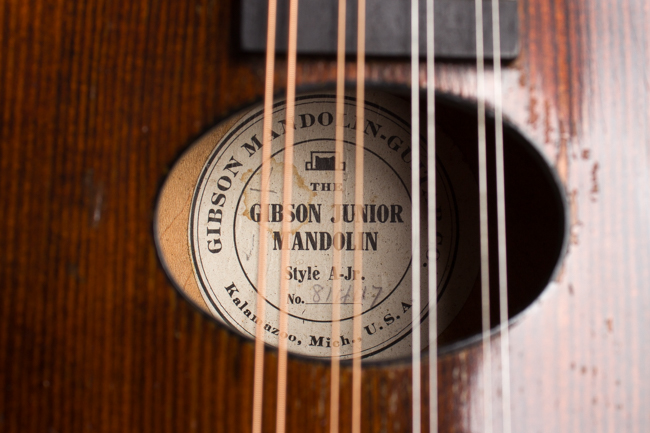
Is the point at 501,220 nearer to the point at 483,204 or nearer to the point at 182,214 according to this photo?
the point at 483,204

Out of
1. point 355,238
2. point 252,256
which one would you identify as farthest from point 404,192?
point 252,256

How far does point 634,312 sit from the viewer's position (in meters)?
0.44

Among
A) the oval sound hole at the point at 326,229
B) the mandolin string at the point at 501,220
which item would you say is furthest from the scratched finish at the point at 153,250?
the oval sound hole at the point at 326,229

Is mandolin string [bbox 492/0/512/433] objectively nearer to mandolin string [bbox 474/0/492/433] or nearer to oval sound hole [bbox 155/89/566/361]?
mandolin string [bbox 474/0/492/433]

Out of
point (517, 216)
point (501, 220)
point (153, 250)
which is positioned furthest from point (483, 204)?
point (153, 250)

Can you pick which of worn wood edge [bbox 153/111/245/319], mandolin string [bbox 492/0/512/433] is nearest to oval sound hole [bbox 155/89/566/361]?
worn wood edge [bbox 153/111/245/319]

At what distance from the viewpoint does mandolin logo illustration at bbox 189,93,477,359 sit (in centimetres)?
59

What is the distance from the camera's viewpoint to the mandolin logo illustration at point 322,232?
1.93 ft

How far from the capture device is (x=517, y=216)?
21.8 inches

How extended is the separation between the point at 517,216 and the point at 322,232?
7.8 inches

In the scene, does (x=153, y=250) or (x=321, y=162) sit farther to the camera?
(x=321, y=162)

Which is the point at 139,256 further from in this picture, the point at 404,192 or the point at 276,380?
the point at 404,192

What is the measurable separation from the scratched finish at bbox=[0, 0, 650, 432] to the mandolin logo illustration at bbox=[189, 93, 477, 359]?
0.17m

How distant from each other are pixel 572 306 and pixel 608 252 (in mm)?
52
